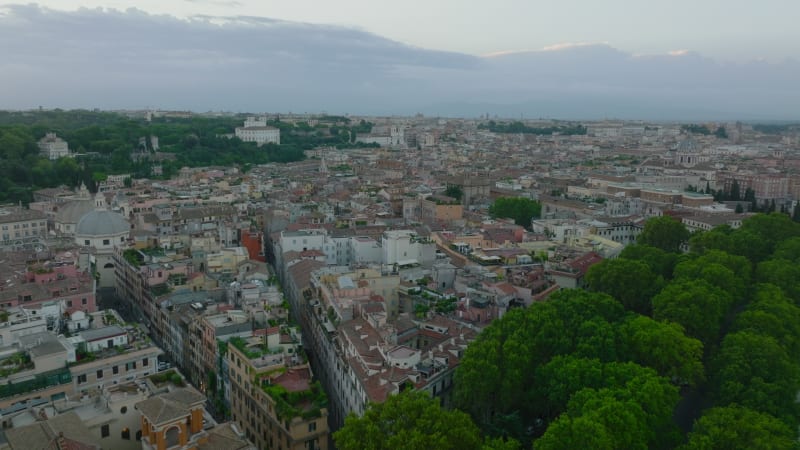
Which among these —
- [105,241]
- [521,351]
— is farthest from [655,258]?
[105,241]

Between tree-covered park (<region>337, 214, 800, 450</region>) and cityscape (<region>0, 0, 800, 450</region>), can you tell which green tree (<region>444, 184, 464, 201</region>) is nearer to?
cityscape (<region>0, 0, 800, 450</region>)

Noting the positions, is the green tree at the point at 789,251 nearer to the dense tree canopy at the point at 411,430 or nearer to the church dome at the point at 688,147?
the dense tree canopy at the point at 411,430

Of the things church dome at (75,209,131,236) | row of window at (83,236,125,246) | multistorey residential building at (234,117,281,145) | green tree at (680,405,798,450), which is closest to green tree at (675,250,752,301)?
green tree at (680,405,798,450)

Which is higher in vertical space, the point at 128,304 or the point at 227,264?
the point at 227,264

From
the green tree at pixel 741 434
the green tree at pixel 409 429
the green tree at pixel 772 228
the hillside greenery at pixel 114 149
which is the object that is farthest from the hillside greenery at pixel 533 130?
the green tree at pixel 409 429

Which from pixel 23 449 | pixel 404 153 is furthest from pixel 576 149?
pixel 23 449

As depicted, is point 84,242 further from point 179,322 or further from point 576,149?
point 576,149
